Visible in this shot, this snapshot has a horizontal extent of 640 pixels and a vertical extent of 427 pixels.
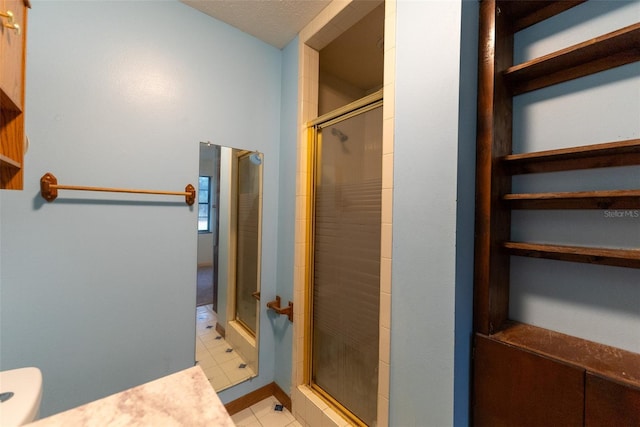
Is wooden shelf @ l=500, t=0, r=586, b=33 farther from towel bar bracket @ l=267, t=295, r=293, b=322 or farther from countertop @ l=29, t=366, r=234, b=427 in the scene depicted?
towel bar bracket @ l=267, t=295, r=293, b=322

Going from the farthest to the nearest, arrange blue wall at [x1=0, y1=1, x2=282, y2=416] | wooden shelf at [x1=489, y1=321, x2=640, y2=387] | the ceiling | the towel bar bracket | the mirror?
1. the towel bar bracket
2. the mirror
3. the ceiling
4. blue wall at [x1=0, y1=1, x2=282, y2=416]
5. wooden shelf at [x1=489, y1=321, x2=640, y2=387]

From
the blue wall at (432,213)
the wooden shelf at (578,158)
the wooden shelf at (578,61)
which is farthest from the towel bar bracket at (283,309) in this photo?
the wooden shelf at (578,61)

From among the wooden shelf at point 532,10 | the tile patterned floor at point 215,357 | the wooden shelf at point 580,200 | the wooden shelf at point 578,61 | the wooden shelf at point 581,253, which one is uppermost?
the wooden shelf at point 532,10

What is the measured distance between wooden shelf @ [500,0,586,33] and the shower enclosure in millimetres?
620

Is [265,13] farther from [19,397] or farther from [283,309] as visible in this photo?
[19,397]

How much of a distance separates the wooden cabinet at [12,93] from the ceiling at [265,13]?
966 mm

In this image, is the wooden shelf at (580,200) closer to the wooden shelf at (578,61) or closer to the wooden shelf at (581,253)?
the wooden shelf at (581,253)

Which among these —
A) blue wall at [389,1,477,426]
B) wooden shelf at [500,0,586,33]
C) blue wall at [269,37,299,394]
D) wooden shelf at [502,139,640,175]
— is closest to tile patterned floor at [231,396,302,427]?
blue wall at [269,37,299,394]

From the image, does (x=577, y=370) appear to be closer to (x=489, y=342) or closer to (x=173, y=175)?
(x=489, y=342)

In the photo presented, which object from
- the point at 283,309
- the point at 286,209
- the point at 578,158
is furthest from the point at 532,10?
the point at 283,309

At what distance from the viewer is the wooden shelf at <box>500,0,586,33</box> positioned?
0.96 meters

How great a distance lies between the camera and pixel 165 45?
1.43 meters

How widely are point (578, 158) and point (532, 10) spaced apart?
0.64 m

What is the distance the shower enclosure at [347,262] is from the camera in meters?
1.30
